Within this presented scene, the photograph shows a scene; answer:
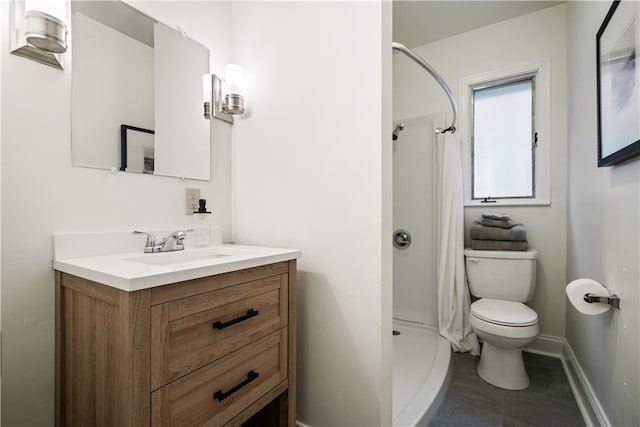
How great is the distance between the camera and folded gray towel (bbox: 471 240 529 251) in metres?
2.03

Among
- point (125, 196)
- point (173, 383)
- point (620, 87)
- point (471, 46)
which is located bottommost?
point (173, 383)

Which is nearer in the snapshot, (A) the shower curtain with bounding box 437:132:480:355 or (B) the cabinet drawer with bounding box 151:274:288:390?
(B) the cabinet drawer with bounding box 151:274:288:390

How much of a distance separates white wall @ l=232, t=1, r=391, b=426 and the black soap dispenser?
214mm

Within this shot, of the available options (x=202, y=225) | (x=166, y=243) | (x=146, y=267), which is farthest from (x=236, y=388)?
(x=202, y=225)

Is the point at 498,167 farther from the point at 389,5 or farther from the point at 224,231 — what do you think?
the point at 224,231

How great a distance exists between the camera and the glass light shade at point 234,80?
54.1 inches

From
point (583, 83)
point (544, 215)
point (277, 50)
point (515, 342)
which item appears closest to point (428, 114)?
point (583, 83)

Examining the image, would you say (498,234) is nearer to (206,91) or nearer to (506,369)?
(506,369)

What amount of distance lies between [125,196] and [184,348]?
2.23 feet

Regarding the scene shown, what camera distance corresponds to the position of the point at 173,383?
0.75m

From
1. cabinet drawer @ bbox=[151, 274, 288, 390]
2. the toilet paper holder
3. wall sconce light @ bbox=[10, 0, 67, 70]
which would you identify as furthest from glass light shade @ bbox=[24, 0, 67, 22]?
the toilet paper holder

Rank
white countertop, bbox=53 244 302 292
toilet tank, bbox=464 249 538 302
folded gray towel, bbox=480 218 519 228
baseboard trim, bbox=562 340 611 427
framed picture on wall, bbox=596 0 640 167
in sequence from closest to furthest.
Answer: white countertop, bbox=53 244 302 292 < framed picture on wall, bbox=596 0 640 167 < baseboard trim, bbox=562 340 611 427 < toilet tank, bbox=464 249 538 302 < folded gray towel, bbox=480 218 519 228

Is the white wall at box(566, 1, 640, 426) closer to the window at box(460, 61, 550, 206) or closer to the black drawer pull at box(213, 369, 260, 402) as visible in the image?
the window at box(460, 61, 550, 206)

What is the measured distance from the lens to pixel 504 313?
1.74 metres
